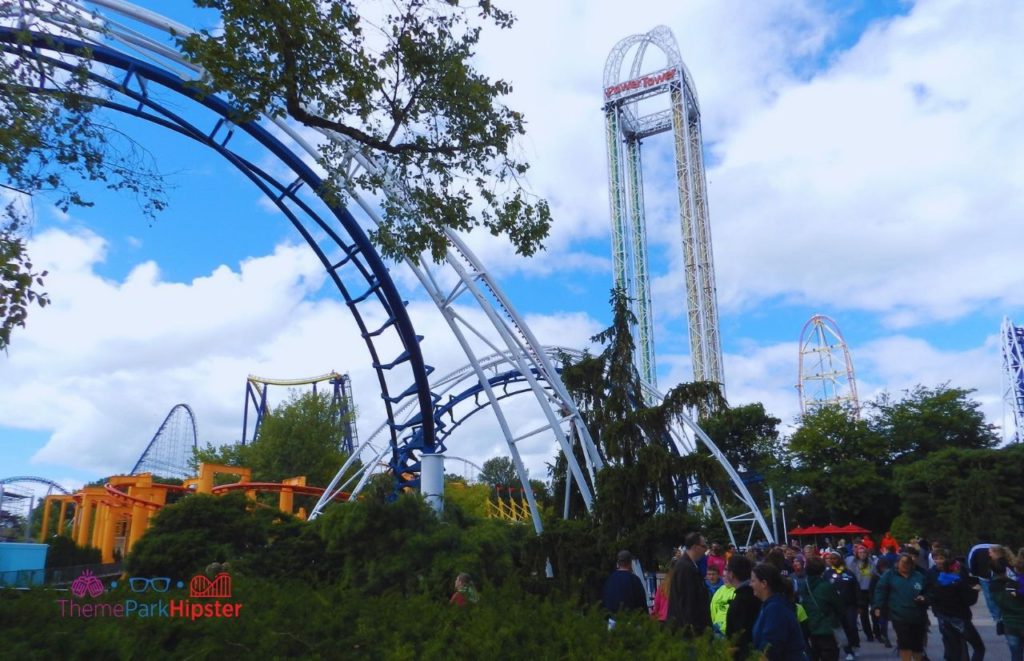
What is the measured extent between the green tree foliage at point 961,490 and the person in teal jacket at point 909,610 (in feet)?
89.5

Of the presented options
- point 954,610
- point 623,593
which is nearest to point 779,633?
point 623,593

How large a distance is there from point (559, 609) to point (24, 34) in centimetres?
689

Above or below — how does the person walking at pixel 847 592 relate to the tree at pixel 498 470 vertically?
below

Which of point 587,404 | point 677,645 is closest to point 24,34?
point 677,645

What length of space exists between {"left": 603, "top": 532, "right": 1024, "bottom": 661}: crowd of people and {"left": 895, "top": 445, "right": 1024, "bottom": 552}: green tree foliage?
2371 centimetres

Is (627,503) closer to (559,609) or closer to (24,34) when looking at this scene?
(559,609)

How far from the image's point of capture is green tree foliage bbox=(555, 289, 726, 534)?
15.9 meters

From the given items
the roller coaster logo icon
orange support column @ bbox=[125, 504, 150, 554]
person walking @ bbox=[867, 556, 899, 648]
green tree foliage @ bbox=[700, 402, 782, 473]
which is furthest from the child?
green tree foliage @ bbox=[700, 402, 782, 473]

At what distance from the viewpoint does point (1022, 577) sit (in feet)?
28.2

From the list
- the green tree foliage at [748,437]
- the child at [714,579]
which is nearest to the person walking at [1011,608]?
the child at [714,579]

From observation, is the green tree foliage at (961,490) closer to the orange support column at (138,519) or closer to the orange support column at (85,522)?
the orange support column at (138,519)

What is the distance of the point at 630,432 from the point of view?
16.6 metres

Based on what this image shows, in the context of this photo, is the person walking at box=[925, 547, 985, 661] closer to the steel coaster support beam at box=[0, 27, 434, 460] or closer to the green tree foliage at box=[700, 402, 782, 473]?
the steel coaster support beam at box=[0, 27, 434, 460]

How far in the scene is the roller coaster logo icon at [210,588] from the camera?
5270 millimetres
